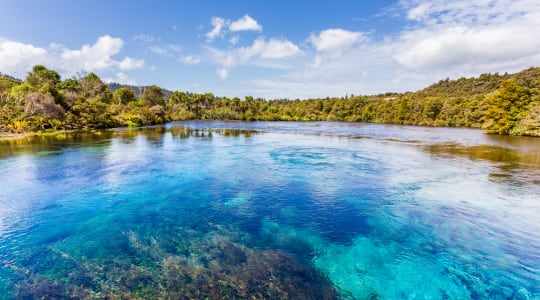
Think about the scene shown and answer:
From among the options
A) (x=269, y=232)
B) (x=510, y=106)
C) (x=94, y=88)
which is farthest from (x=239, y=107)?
(x=269, y=232)

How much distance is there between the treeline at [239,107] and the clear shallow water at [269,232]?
2610 centimetres

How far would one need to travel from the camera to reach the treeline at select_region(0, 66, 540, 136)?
36312 mm

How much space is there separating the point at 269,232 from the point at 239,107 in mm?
89229

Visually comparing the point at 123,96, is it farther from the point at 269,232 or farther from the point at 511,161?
the point at 511,161

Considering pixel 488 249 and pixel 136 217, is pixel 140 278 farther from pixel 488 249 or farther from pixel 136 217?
pixel 488 249

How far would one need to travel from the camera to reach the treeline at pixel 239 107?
3631 cm

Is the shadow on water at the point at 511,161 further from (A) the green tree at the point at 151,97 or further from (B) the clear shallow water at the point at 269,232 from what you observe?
(A) the green tree at the point at 151,97

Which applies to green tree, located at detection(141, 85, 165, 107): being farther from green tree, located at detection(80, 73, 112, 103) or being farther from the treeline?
green tree, located at detection(80, 73, 112, 103)

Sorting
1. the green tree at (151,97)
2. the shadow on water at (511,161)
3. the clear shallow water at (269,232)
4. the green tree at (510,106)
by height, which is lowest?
the clear shallow water at (269,232)

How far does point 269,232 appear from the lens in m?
8.46

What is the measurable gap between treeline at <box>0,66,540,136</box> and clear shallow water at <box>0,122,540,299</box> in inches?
1027

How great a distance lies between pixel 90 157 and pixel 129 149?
4.12 m

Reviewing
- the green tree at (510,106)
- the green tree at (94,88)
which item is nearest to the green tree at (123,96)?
the green tree at (94,88)

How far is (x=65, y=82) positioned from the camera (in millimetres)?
63750
